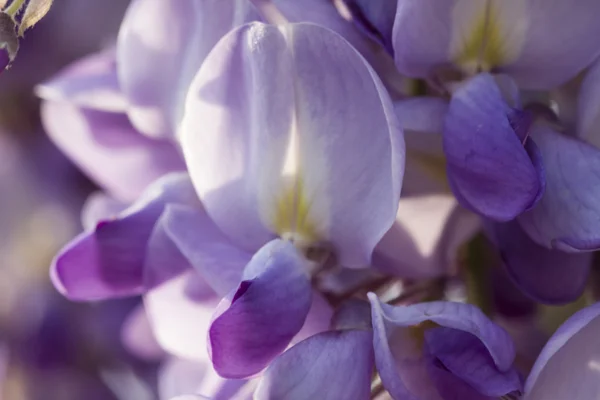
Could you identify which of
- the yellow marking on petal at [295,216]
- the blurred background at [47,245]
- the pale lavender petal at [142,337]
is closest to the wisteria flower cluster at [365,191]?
the yellow marking on petal at [295,216]

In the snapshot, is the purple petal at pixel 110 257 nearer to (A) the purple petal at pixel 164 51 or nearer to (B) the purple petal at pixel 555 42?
(A) the purple petal at pixel 164 51

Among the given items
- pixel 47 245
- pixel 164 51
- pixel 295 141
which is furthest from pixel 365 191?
pixel 47 245

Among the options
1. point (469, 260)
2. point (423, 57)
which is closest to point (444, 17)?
point (423, 57)

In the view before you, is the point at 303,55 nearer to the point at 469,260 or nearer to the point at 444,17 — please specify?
the point at 444,17

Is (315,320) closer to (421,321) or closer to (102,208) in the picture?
(421,321)

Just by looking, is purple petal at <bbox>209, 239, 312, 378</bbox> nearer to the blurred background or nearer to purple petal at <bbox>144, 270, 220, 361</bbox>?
purple petal at <bbox>144, 270, 220, 361</bbox>

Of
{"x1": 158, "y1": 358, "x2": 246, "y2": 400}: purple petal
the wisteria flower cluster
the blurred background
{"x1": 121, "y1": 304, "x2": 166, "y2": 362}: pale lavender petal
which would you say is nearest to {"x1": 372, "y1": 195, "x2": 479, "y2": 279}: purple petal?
the wisteria flower cluster
